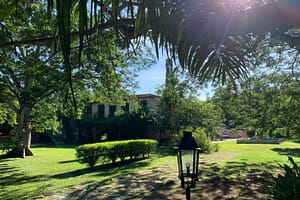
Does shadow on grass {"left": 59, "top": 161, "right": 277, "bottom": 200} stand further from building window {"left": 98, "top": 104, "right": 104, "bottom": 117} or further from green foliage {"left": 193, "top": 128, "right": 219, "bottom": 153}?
building window {"left": 98, "top": 104, "right": 104, "bottom": 117}

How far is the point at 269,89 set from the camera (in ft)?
35.2

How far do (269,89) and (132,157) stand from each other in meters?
6.93

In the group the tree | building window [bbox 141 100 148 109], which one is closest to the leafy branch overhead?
the tree

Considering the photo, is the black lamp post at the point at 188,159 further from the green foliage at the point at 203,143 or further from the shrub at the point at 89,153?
the green foliage at the point at 203,143

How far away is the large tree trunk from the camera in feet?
51.9

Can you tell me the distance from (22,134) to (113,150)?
23.3ft

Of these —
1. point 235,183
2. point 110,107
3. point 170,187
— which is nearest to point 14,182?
point 170,187

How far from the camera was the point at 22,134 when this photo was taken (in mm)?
16359

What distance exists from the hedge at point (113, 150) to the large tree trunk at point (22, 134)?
6075 millimetres

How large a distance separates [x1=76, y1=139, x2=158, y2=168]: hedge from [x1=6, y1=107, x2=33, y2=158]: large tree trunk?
19.9 ft

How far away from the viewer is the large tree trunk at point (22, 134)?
1582cm

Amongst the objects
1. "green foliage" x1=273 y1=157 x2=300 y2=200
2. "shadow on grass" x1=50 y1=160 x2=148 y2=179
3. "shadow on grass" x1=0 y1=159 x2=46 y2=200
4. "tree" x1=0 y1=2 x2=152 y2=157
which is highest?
"tree" x1=0 y1=2 x2=152 y2=157

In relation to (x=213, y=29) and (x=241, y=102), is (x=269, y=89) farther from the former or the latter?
(x=213, y=29)

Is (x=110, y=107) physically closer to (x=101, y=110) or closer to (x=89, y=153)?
(x=101, y=110)
